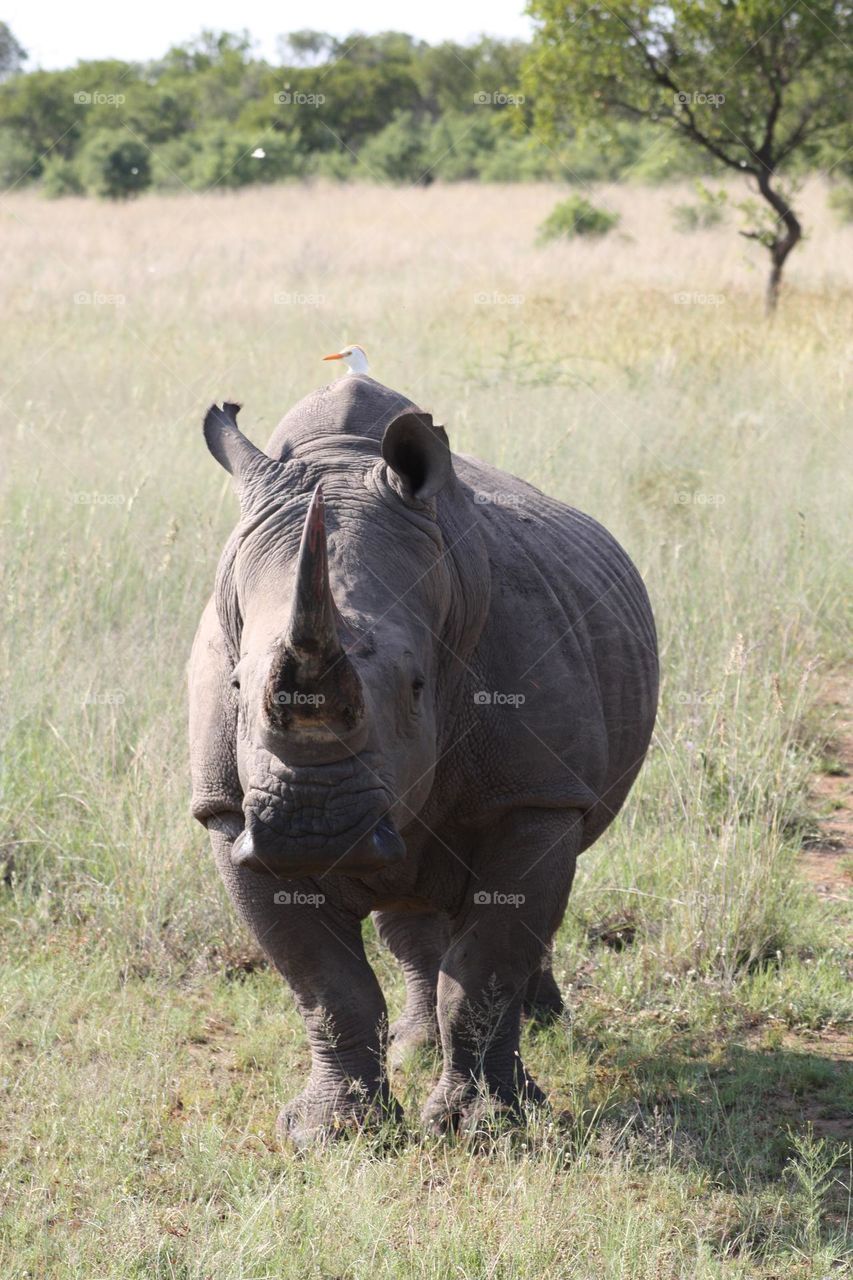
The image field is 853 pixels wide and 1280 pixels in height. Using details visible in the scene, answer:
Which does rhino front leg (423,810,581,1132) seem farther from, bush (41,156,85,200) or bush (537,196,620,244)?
bush (41,156,85,200)

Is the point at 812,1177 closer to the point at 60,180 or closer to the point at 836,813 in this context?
the point at 836,813

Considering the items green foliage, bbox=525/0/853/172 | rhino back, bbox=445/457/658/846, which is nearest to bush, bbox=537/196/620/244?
green foliage, bbox=525/0/853/172

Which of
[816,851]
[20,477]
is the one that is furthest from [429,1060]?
[20,477]

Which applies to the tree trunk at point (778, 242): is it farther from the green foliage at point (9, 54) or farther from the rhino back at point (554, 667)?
the green foliage at point (9, 54)

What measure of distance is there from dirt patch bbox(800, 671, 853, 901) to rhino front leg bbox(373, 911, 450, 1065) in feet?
5.44

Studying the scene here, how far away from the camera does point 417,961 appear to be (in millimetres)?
4992

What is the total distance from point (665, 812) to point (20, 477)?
447cm

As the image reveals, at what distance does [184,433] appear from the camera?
33.9ft

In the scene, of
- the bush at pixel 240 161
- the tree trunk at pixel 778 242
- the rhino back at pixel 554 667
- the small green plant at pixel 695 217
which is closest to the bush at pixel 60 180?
the bush at pixel 240 161

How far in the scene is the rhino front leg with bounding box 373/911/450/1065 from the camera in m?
4.92

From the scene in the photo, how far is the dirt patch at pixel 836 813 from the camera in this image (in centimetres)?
601

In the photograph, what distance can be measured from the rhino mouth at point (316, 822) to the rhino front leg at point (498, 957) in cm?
90

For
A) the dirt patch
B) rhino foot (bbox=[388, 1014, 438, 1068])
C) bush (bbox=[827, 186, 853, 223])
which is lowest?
bush (bbox=[827, 186, 853, 223])

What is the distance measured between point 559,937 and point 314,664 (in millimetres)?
2799
